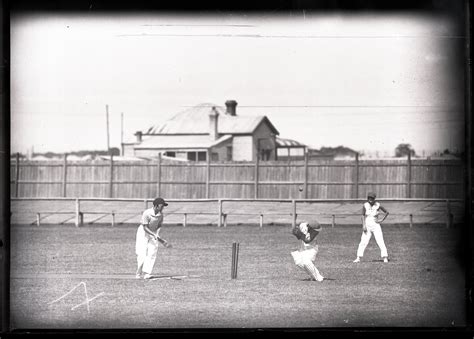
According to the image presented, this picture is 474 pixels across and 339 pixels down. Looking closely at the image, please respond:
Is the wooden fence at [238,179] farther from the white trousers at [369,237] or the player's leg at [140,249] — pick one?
the player's leg at [140,249]

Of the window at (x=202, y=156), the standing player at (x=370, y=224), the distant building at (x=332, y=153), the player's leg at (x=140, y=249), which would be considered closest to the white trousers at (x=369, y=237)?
the standing player at (x=370, y=224)

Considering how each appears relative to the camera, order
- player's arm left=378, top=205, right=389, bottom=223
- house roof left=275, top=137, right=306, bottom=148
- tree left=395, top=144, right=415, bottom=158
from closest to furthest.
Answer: tree left=395, top=144, right=415, bottom=158 → player's arm left=378, top=205, right=389, bottom=223 → house roof left=275, top=137, right=306, bottom=148

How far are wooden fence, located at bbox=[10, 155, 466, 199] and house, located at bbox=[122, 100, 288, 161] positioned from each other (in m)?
0.23

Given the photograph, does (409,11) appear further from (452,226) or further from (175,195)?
(175,195)

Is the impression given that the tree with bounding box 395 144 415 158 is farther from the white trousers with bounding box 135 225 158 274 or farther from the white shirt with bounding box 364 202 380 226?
the white trousers with bounding box 135 225 158 274

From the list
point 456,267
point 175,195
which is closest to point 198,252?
point 175,195

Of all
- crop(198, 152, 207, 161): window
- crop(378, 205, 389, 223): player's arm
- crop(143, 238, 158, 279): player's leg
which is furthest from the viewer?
crop(198, 152, 207, 161): window

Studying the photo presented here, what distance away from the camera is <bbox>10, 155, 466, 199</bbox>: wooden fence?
984 cm

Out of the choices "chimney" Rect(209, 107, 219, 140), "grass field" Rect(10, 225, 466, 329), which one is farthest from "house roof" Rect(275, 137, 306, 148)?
"grass field" Rect(10, 225, 466, 329)

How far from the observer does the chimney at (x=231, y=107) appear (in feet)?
32.6

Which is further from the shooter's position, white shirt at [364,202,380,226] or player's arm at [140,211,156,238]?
white shirt at [364,202,380,226]

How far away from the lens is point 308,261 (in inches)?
397

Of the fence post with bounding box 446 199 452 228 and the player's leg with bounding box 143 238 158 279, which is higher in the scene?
the fence post with bounding box 446 199 452 228

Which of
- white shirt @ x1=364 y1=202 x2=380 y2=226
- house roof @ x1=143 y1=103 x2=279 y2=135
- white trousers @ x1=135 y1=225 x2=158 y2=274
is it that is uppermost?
house roof @ x1=143 y1=103 x2=279 y2=135
